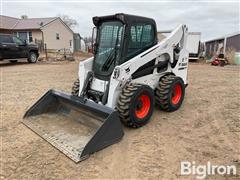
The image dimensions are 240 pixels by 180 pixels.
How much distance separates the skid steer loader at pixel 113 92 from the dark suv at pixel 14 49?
1038 cm

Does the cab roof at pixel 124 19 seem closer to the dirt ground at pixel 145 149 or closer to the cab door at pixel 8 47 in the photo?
the dirt ground at pixel 145 149

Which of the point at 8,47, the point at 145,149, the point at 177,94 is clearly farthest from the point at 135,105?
the point at 8,47

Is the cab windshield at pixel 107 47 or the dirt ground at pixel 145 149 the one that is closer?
the dirt ground at pixel 145 149

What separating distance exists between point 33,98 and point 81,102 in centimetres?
291

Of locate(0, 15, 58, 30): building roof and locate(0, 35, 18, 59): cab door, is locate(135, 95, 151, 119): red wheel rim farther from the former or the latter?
locate(0, 15, 58, 30): building roof

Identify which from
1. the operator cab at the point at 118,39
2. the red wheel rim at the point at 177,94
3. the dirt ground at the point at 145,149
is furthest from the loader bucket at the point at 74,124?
the red wheel rim at the point at 177,94

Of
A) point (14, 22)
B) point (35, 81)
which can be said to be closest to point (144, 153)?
point (35, 81)

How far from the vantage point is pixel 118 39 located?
4.39 m

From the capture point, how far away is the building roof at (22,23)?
27.8m

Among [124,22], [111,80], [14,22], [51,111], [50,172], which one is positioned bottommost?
[50,172]

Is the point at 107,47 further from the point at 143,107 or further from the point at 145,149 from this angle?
the point at 145,149

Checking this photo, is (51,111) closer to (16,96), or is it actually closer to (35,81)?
(16,96)

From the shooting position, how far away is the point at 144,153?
3457mm

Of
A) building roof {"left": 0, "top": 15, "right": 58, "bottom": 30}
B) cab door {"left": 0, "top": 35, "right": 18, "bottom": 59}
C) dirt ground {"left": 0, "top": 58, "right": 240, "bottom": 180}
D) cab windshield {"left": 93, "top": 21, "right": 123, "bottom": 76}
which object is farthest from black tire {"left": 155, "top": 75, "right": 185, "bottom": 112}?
building roof {"left": 0, "top": 15, "right": 58, "bottom": 30}
